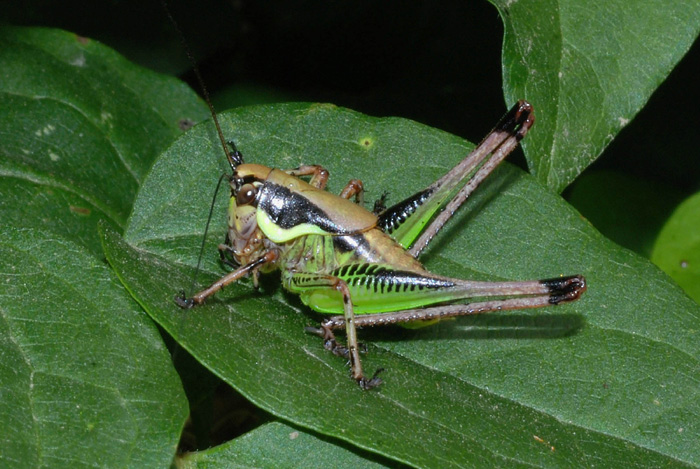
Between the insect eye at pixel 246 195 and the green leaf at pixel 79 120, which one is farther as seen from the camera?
the green leaf at pixel 79 120

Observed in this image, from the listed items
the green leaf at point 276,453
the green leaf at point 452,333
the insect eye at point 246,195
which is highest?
the insect eye at point 246,195

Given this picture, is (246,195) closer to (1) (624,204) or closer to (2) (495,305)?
(2) (495,305)

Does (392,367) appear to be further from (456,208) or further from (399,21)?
(399,21)

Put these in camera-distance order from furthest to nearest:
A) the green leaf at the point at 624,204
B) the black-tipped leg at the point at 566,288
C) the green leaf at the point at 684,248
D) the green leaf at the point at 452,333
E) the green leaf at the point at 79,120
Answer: the green leaf at the point at 624,204 → the green leaf at the point at 684,248 → the green leaf at the point at 79,120 → the black-tipped leg at the point at 566,288 → the green leaf at the point at 452,333

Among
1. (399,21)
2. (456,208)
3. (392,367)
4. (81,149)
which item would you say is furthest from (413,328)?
(399,21)

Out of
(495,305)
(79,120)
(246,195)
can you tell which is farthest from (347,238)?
(79,120)

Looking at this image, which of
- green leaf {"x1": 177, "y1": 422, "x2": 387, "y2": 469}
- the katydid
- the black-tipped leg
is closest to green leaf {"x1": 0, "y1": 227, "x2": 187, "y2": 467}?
green leaf {"x1": 177, "y1": 422, "x2": 387, "y2": 469}

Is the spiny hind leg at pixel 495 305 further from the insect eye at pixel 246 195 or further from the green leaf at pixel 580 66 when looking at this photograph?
the insect eye at pixel 246 195

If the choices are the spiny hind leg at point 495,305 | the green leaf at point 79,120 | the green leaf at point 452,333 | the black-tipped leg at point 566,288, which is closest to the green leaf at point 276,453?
the green leaf at point 452,333
